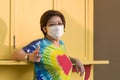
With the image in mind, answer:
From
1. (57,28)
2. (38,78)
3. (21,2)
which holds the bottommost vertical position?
(38,78)

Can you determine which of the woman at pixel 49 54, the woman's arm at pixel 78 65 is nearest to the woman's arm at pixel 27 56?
the woman at pixel 49 54

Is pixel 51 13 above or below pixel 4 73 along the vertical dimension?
above

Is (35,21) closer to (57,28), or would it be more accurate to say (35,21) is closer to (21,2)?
(21,2)

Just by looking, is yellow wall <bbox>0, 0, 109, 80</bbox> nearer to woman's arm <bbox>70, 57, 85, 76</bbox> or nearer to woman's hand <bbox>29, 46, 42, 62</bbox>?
woman's hand <bbox>29, 46, 42, 62</bbox>

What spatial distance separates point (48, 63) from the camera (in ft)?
9.36

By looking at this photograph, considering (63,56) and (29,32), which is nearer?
(63,56)

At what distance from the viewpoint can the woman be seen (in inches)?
112

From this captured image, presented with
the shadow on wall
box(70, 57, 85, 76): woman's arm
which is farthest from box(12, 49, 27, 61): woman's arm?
box(70, 57, 85, 76): woman's arm

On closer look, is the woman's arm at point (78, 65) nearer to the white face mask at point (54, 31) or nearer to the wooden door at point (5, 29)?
the white face mask at point (54, 31)

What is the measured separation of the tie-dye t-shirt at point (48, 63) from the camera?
285 centimetres
